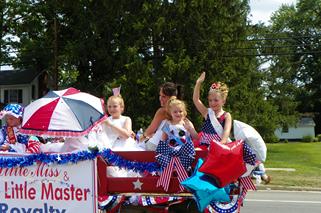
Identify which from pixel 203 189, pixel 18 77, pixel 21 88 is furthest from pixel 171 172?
pixel 18 77

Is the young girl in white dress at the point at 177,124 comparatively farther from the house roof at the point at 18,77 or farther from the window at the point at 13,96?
the window at the point at 13,96

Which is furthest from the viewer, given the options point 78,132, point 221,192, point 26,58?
point 26,58

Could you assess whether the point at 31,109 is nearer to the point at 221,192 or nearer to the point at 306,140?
the point at 221,192

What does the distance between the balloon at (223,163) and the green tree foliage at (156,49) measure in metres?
18.6

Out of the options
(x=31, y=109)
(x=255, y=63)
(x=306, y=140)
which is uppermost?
(x=255, y=63)

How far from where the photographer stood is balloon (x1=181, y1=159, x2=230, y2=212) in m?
3.96

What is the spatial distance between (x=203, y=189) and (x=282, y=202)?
7.28 metres

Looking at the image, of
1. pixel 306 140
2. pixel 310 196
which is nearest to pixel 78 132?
pixel 310 196

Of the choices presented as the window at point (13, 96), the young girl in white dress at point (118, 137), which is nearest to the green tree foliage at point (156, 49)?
the young girl in white dress at point (118, 137)

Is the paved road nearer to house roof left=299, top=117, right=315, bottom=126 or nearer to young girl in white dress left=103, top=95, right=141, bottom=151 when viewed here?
young girl in white dress left=103, top=95, right=141, bottom=151

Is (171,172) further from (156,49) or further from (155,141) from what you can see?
(156,49)

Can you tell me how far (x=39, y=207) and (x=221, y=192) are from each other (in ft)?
5.38

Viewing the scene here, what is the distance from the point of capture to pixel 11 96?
4525cm

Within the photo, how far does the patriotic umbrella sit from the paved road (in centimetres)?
555
